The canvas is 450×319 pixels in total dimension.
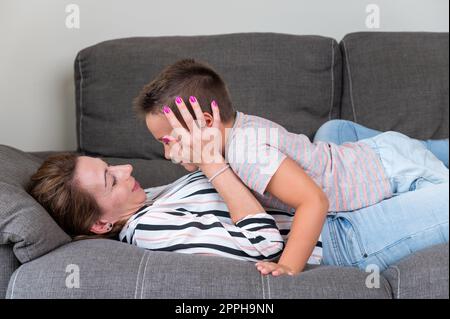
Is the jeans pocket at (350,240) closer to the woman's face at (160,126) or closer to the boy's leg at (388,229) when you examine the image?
the boy's leg at (388,229)

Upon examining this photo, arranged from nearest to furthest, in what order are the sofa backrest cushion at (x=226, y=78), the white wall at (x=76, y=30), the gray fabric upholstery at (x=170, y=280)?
the gray fabric upholstery at (x=170, y=280), the sofa backrest cushion at (x=226, y=78), the white wall at (x=76, y=30)

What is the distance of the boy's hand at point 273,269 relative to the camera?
1.00 metres

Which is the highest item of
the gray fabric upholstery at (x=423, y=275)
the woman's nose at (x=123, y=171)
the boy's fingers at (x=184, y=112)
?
the boy's fingers at (x=184, y=112)

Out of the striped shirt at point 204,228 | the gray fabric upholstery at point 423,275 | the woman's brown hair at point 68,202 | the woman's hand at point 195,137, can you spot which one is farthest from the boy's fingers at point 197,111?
the gray fabric upholstery at point 423,275

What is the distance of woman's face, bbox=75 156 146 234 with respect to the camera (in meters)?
1.22

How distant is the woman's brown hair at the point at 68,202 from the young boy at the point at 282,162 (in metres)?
0.20

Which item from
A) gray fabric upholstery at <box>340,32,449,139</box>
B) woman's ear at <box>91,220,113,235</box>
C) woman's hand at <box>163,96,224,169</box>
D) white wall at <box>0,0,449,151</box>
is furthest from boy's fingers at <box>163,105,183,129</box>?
white wall at <box>0,0,449,151</box>


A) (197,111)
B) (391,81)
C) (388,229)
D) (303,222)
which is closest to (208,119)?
(197,111)

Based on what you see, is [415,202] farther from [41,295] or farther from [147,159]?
[147,159]

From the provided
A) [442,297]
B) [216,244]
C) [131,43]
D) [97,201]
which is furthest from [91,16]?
[442,297]

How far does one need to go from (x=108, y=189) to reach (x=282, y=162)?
375 millimetres

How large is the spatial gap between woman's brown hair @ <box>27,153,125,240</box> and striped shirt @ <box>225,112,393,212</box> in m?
0.32

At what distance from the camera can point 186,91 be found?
1.12 m
